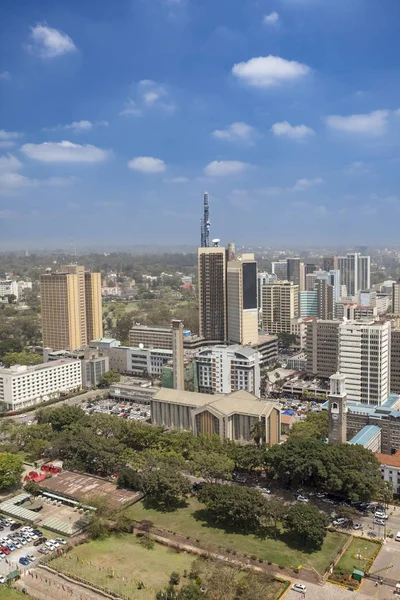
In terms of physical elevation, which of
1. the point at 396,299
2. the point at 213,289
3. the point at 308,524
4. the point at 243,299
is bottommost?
the point at 308,524

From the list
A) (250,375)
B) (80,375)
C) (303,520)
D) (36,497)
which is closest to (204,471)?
(303,520)

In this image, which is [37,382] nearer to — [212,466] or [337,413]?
[212,466]

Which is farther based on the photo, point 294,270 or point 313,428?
point 294,270

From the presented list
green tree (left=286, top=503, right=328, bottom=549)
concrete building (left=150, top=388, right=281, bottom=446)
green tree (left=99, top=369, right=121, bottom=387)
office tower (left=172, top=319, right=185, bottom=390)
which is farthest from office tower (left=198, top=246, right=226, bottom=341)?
green tree (left=286, top=503, right=328, bottom=549)

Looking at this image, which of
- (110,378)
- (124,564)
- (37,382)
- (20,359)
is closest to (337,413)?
(124,564)

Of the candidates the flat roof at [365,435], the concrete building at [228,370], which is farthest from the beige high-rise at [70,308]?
the flat roof at [365,435]

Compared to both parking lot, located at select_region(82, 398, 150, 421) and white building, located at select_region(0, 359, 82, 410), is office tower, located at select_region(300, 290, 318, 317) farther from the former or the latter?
parking lot, located at select_region(82, 398, 150, 421)
